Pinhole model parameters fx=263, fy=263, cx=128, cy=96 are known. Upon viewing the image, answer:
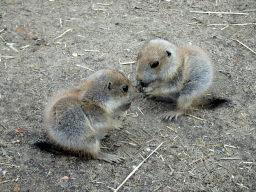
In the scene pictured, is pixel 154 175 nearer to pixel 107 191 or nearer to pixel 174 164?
pixel 174 164

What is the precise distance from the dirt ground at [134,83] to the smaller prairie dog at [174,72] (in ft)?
1.19

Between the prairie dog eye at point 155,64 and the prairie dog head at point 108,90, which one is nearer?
the prairie dog head at point 108,90

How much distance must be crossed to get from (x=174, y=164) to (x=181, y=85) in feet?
5.63

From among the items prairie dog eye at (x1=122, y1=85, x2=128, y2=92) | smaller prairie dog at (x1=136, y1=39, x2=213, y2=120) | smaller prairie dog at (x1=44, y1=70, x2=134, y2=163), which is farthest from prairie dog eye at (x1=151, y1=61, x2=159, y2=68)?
prairie dog eye at (x1=122, y1=85, x2=128, y2=92)

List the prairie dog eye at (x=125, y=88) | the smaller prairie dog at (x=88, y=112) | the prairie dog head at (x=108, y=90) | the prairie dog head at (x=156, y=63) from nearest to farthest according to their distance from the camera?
the smaller prairie dog at (x=88, y=112) → the prairie dog head at (x=108, y=90) → the prairie dog eye at (x=125, y=88) → the prairie dog head at (x=156, y=63)

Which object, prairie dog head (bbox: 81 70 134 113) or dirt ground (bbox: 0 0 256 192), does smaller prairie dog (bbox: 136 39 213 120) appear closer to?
dirt ground (bbox: 0 0 256 192)

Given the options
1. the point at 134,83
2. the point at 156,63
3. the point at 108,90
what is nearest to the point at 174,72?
the point at 156,63

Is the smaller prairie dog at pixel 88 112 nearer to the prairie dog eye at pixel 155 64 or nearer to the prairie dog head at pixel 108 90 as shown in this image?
the prairie dog head at pixel 108 90

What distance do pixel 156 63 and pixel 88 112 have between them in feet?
5.36

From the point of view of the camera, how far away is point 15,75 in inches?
223

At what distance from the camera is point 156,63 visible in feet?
16.4

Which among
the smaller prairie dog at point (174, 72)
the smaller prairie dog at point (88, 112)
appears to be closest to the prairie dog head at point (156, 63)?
the smaller prairie dog at point (174, 72)

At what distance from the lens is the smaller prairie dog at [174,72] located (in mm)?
5016

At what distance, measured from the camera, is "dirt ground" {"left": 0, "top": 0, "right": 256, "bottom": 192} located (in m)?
4.14
